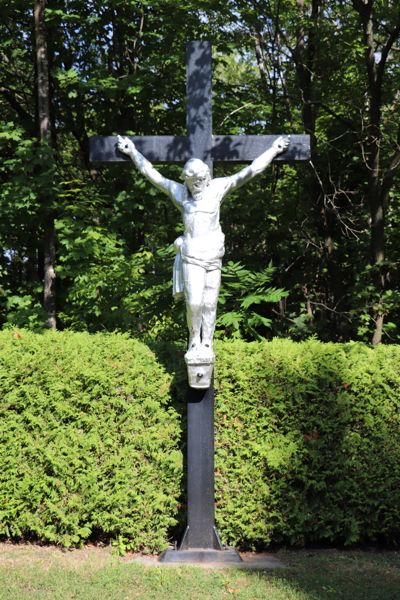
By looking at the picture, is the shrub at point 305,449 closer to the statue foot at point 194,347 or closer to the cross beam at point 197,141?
the statue foot at point 194,347

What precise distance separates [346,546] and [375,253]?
4.65m

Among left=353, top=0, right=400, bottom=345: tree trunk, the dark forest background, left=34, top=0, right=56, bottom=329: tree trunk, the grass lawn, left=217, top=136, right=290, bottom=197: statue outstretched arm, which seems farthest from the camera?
left=34, top=0, right=56, bottom=329: tree trunk

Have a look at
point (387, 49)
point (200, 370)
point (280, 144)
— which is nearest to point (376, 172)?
point (387, 49)

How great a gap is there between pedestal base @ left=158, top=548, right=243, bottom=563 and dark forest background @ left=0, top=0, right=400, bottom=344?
10.2 feet

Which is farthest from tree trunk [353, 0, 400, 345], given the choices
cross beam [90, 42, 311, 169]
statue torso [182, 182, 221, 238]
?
statue torso [182, 182, 221, 238]

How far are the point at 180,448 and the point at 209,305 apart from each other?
1346 mm

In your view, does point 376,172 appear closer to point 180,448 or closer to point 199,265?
point 199,265

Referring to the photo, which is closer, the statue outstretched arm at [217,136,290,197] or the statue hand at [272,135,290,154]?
the statue outstretched arm at [217,136,290,197]

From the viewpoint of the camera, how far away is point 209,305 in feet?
15.0

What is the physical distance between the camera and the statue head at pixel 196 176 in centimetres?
450

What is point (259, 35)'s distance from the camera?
1019 centimetres

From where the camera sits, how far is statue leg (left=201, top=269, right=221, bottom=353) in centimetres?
455

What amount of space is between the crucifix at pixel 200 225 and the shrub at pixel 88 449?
0.33 meters

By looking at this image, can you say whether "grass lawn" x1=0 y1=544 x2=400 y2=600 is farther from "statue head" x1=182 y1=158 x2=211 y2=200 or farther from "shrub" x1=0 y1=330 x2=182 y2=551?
"statue head" x1=182 y1=158 x2=211 y2=200
